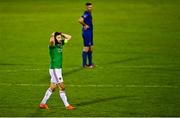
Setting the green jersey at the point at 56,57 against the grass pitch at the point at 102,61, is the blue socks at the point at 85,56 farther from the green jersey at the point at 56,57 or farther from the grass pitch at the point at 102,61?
the green jersey at the point at 56,57

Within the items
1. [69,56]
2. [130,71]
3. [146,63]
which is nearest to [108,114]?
[130,71]

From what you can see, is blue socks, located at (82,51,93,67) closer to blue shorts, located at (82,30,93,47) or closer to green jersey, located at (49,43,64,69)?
blue shorts, located at (82,30,93,47)

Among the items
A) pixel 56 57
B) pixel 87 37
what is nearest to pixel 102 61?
pixel 87 37

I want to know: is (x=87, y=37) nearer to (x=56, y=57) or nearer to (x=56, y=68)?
(x=56, y=57)

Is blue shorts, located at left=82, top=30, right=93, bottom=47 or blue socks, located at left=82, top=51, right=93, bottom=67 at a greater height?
blue shorts, located at left=82, top=30, right=93, bottom=47

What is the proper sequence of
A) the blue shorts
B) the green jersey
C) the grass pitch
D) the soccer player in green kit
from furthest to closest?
the blue shorts < the grass pitch < the green jersey < the soccer player in green kit

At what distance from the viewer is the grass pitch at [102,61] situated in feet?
A: 61.1

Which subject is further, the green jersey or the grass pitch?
the grass pitch

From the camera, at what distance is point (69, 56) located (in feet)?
91.4

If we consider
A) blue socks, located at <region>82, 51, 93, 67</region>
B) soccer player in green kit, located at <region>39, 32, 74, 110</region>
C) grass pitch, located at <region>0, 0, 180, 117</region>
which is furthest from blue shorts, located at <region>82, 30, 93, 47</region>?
soccer player in green kit, located at <region>39, 32, 74, 110</region>

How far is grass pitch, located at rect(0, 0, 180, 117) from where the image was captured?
1861cm

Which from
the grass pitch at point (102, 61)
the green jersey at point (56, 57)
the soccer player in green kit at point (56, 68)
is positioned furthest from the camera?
the grass pitch at point (102, 61)

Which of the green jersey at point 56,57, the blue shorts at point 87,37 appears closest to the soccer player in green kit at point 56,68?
the green jersey at point 56,57

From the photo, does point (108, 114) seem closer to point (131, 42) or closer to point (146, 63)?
point (146, 63)
